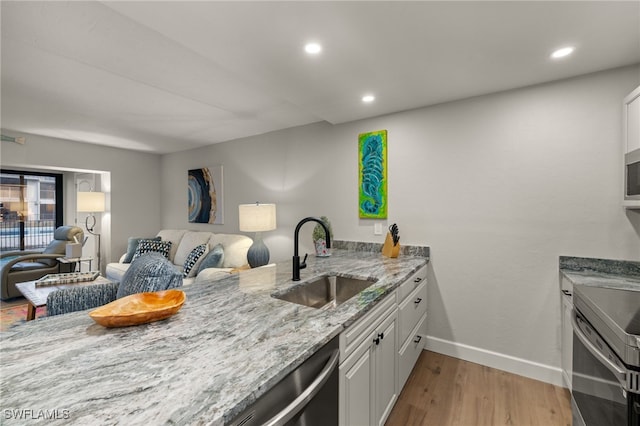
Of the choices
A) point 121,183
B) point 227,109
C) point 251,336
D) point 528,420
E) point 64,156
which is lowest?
point 528,420

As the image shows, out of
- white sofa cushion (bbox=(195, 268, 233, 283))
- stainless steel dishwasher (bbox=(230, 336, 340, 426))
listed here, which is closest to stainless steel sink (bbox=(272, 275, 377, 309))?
stainless steel dishwasher (bbox=(230, 336, 340, 426))

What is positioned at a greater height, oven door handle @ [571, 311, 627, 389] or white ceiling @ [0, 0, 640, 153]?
white ceiling @ [0, 0, 640, 153]

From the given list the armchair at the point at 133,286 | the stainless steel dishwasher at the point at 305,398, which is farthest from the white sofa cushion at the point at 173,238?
the stainless steel dishwasher at the point at 305,398

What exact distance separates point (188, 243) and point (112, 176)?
6.53 feet

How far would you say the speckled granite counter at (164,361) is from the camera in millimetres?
612

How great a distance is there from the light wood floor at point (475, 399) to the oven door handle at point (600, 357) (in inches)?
29.6

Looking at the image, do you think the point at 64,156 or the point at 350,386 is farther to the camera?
the point at 64,156

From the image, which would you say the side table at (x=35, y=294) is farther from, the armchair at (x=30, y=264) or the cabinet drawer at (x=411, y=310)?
the cabinet drawer at (x=411, y=310)

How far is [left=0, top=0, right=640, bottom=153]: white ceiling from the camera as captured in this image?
139cm

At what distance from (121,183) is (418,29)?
5318 millimetres

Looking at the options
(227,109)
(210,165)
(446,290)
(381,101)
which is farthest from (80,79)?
(446,290)

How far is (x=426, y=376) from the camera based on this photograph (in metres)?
2.23

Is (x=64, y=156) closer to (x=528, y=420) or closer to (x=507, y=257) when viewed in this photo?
(x=507, y=257)

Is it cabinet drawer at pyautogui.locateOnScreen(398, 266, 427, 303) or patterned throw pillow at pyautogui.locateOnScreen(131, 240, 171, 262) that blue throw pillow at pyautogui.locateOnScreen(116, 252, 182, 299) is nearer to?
cabinet drawer at pyautogui.locateOnScreen(398, 266, 427, 303)
